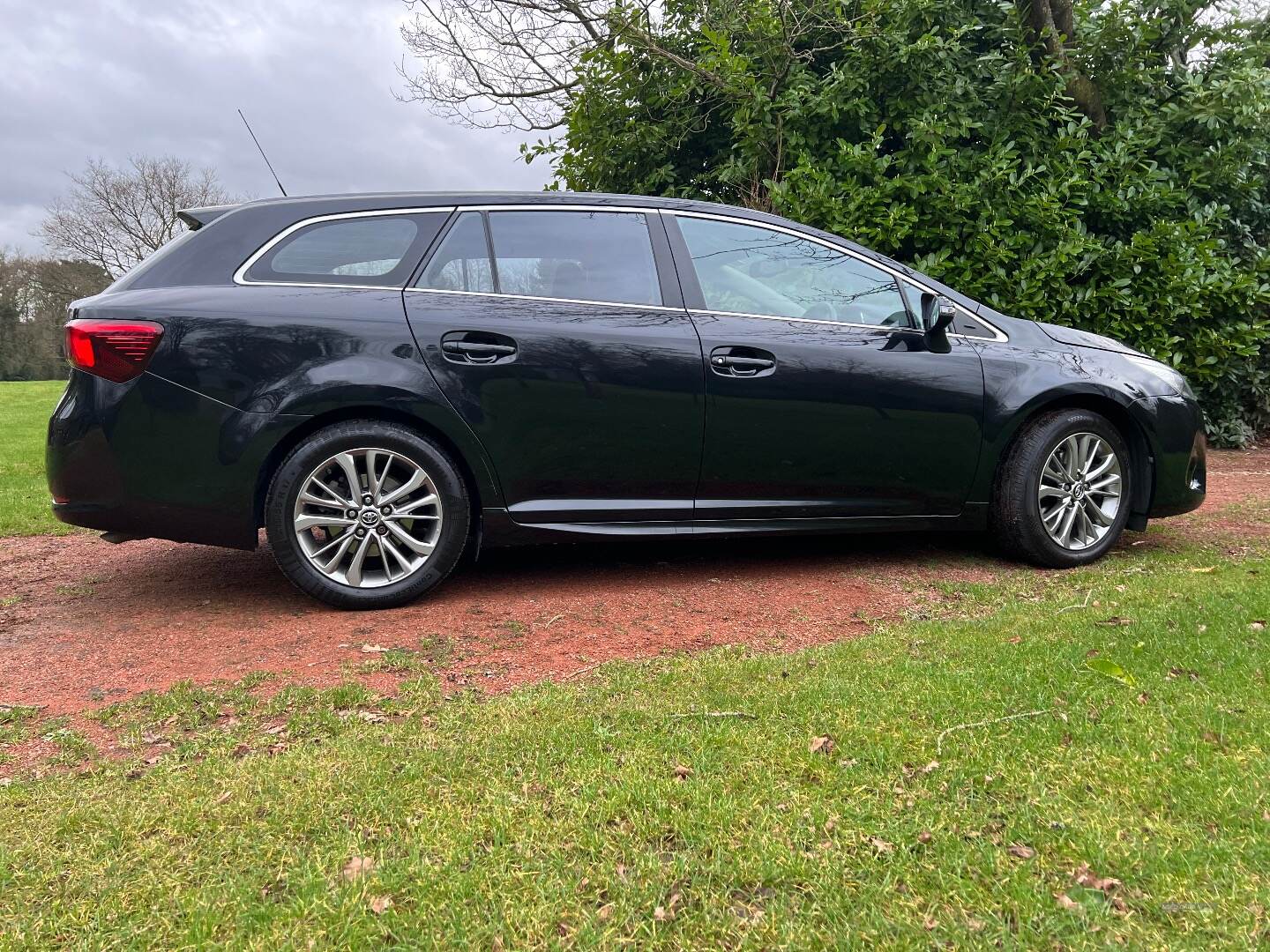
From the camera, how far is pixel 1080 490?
450cm

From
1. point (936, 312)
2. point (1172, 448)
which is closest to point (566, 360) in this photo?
point (936, 312)

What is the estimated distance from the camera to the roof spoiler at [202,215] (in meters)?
3.89

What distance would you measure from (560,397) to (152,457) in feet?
5.30

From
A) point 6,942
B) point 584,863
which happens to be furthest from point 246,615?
point 584,863

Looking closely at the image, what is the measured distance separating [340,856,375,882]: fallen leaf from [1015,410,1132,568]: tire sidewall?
3.54 meters

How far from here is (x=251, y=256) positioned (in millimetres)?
3770

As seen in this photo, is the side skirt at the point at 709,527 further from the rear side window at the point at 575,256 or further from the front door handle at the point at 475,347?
the rear side window at the point at 575,256

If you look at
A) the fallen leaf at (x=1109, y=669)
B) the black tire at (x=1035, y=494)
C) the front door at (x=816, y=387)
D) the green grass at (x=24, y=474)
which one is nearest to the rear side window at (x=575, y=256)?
the front door at (x=816, y=387)

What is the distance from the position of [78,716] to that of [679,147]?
25.0 feet

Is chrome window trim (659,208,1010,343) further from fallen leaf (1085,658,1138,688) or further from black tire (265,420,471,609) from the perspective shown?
fallen leaf (1085,658,1138,688)

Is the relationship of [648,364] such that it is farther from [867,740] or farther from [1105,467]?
[1105,467]

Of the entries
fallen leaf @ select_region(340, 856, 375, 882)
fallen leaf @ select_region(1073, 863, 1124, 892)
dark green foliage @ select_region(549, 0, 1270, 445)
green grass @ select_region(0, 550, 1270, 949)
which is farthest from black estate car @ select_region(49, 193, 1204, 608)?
dark green foliage @ select_region(549, 0, 1270, 445)

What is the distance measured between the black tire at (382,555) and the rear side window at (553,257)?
27.7 inches

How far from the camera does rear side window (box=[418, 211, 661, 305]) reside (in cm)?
396
